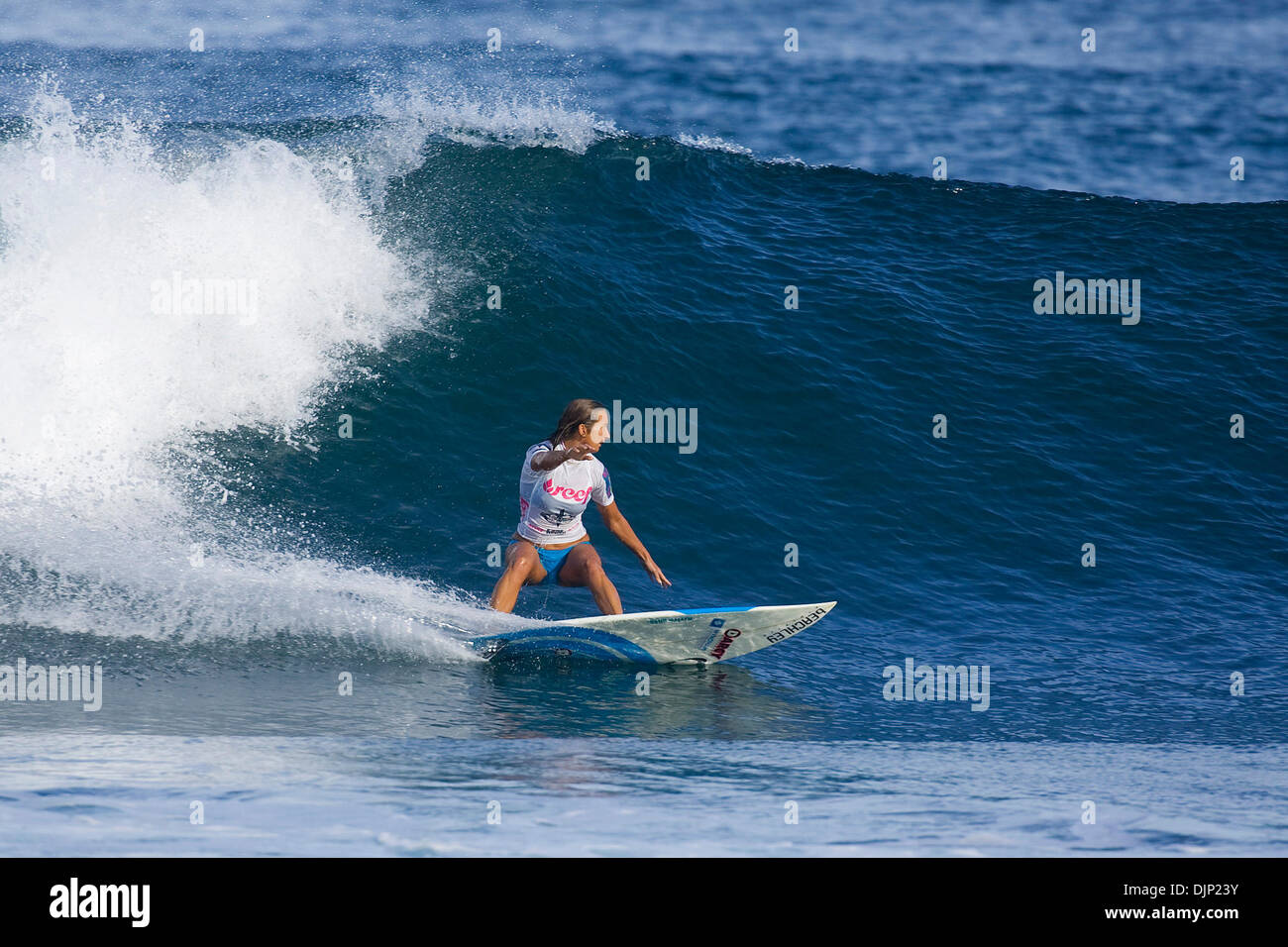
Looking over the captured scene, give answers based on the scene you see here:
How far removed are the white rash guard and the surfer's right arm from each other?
3cm

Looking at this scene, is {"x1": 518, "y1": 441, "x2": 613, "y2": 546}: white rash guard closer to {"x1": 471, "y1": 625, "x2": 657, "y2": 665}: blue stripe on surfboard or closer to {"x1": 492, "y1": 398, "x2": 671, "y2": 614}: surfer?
{"x1": 492, "y1": 398, "x2": 671, "y2": 614}: surfer

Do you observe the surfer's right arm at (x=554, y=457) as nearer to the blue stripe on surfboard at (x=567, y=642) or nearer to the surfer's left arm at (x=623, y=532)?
the surfer's left arm at (x=623, y=532)

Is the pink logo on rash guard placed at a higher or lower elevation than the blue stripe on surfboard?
higher

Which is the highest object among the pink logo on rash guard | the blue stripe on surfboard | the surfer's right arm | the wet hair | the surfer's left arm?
the wet hair

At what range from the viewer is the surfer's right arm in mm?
7668

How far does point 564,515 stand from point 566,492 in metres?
0.16

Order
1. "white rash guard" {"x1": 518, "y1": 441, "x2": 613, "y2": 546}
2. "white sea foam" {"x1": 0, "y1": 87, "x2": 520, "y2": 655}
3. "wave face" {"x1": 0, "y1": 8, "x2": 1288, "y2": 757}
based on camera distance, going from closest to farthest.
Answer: "white rash guard" {"x1": 518, "y1": 441, "x2": 613, "y2": 546} < "white sea foam" {"x1": 0, "y1": 87, "x2": 520, "y2": 655} < "wave face" {"x1": 0, "y1": 8, "x2": 1288, "y2": 757}

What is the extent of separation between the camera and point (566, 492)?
7789 millimetres

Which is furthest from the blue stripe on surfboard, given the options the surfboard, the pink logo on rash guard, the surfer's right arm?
the surfer's right arm

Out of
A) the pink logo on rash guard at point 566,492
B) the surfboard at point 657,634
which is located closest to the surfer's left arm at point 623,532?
the pink logo on rash guard at point 566,492

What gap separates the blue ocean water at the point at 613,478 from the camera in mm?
5539

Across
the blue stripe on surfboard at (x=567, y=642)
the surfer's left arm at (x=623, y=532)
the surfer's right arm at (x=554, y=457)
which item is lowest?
the blue stripe on surfboard at (x=567, y=642)

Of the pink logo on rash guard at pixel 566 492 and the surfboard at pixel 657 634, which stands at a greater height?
the pink logo on rash guard at pixel 566 492
